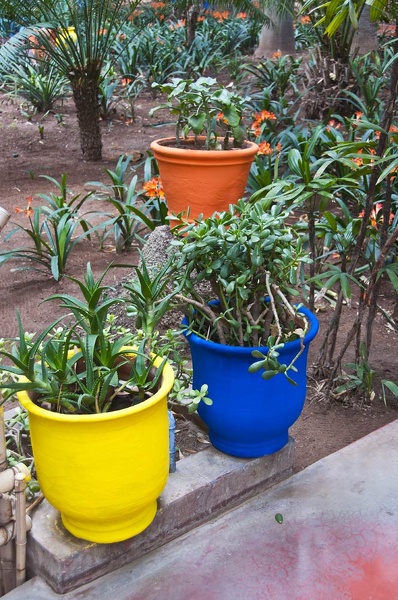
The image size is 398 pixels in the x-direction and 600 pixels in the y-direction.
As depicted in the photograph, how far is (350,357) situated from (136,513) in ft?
6.06

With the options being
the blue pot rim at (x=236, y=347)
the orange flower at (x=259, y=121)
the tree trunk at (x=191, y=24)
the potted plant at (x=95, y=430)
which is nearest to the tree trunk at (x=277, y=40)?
the tree trunk at (x=191, y=24)

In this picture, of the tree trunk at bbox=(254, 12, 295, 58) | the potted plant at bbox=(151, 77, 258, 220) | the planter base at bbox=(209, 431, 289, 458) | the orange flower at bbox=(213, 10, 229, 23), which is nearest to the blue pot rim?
the planter base at bbox=(209, 431, 289, 458)

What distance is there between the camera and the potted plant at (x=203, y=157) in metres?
3.72

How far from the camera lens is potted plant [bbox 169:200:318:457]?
2.35 m

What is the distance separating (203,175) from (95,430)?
6.97 feet

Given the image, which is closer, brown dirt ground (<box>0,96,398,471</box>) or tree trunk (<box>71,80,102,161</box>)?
brown dirt ground (<box>0,96,398,471</box>)

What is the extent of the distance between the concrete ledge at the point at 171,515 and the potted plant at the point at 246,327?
8 cm

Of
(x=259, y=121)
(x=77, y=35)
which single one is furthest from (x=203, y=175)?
(x=77, y=35)

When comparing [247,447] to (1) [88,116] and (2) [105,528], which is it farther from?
(1) [88,116]

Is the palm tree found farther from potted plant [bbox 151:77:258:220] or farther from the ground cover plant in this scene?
potted plant [bbox 151:77:258:220]

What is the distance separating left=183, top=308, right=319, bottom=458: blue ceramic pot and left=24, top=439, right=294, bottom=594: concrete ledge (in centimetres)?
9

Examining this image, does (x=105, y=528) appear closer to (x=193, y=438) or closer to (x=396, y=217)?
(x=193, y=438)

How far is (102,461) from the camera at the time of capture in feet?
6.48

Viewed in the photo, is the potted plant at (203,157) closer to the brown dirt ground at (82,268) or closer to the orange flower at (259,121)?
the brown dirt ground at (82,268)
